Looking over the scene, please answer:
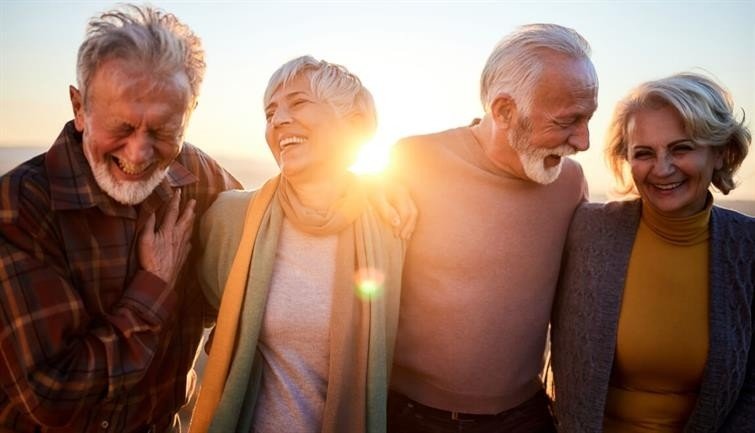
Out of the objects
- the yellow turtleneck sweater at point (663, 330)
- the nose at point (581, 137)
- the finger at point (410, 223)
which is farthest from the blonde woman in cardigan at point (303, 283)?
the yellow turtleneck sweater at point (663, 330)

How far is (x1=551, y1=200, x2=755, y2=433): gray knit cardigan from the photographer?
91.7 inches

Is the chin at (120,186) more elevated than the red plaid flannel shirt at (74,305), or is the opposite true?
the chin at (120,186)

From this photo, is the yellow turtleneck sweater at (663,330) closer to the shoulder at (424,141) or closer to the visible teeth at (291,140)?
the shoulder at (424,141)

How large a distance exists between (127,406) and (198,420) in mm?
284

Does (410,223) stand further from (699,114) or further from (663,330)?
(699,114)

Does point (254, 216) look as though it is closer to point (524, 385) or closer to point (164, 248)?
point (164, 248)

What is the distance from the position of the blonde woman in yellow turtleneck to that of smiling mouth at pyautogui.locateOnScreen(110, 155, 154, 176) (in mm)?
1946

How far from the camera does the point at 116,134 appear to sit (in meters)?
2.01

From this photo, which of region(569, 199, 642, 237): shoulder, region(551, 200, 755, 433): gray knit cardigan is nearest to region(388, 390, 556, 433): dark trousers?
region(551, 200, 755, 433): gray knit cardigan

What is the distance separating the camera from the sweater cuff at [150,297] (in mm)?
2061

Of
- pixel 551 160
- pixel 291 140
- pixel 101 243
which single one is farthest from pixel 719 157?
pixel 101 243

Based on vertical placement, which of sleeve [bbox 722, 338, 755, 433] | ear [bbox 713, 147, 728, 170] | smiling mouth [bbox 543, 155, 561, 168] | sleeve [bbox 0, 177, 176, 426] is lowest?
sleeve [bbox 722, 338, 755, 433]

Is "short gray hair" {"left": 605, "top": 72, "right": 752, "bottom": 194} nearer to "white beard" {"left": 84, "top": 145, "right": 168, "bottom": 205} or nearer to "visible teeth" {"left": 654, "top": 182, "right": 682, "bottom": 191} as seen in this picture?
"visible teeth" {"left": 654, "top": 182, "right": 682, "bottom": 191}

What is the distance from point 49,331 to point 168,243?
52cm
